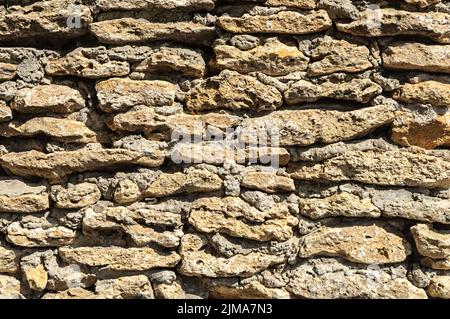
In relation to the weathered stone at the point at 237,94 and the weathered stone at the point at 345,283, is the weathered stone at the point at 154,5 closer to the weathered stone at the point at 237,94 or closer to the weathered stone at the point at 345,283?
the weathered stone at the point at 237,94

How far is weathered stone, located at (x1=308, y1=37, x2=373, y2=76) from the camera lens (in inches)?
68.9

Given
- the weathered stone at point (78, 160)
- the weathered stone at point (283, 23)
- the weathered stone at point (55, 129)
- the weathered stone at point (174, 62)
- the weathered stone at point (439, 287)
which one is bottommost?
the weathered stone at point (439, 287)

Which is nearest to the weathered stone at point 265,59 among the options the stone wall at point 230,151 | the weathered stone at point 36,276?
the stone wall at point 230,151

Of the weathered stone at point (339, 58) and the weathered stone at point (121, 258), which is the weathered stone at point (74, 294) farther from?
the weathered stone at point (339, 58)

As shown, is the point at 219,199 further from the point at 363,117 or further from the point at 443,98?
the point at 443,98

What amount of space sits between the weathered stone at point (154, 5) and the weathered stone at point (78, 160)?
1.78 feet

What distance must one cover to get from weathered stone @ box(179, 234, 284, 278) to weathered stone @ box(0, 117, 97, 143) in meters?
0.58

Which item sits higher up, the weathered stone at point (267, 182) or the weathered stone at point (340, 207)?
the weathered stone at point (267, 182)

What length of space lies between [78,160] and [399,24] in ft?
4.24

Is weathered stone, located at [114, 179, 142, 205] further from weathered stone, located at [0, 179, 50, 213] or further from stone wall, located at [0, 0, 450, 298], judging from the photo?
weathered stone, located at [0, 179, 50, 213]

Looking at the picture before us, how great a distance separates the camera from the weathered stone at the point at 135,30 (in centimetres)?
178

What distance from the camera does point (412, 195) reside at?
5.74ft

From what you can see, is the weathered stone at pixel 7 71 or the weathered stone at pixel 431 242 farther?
the weathered stone at pixel 7 71

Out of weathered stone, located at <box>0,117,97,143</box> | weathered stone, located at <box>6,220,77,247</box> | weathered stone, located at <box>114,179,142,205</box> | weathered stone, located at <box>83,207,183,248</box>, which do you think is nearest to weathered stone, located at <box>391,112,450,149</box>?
weathered stone, located at <box>83,207,183,248</box>
